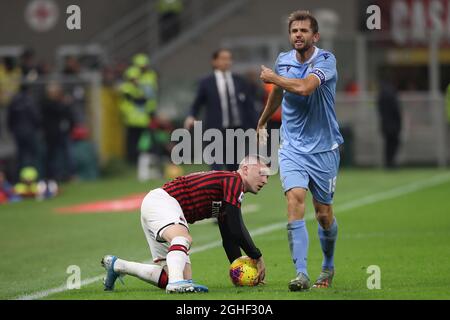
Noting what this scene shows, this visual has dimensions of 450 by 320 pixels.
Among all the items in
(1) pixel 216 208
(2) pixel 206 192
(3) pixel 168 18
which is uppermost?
(3) pixel 168 18

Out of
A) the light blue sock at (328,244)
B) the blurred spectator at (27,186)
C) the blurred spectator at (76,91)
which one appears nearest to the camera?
the light blue sock at (328,244)

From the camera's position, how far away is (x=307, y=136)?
1040 centimetres

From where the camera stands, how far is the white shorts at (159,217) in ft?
33.1

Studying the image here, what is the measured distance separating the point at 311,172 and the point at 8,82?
703 inches

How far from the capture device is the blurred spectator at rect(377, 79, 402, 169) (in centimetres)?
2788

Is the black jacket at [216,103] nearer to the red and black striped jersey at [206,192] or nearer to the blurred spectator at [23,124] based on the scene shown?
the red and black striped jersey at [206,192]

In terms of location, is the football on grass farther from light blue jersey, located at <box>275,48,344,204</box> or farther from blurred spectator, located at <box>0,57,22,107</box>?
blurred spectator, located at <box>0,57,22,107</box>

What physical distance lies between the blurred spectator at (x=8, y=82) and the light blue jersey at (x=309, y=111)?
16.4 meters

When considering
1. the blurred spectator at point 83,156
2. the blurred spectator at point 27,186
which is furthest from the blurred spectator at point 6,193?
the blurred spectator at point 83,156

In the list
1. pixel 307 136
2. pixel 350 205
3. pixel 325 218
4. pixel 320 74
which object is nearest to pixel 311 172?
pixel 307 136

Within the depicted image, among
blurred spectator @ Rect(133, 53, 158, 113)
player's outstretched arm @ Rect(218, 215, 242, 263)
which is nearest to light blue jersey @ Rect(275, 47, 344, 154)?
player's outstretched arm @ Rect(218, 215, 242, 263)

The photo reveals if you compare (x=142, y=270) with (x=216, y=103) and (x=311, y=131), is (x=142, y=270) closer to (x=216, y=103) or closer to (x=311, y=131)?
(x=311, y=131)

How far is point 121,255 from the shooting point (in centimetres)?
1376
